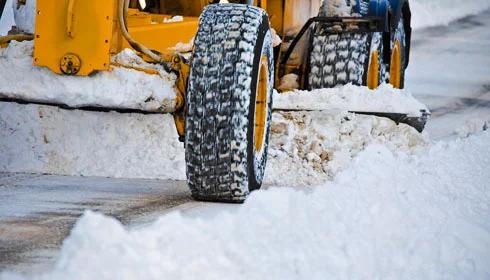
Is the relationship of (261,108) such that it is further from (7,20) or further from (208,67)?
(7,20)

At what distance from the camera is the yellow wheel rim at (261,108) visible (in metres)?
6.22

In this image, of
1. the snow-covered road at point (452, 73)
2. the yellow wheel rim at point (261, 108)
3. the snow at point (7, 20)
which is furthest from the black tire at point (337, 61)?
the snow at point (7, 20)

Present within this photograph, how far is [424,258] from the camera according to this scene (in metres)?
4.22

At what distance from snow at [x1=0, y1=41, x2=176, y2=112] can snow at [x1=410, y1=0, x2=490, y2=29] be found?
659 inches

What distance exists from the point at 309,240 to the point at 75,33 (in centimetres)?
219

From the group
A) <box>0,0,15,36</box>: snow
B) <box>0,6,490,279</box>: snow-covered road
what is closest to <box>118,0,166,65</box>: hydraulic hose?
<box>0,6,490,279</box>: snow-covered road

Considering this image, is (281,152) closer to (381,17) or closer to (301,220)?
(381,17)

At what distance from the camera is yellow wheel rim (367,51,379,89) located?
9.30 meters

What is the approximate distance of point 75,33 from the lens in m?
5.85

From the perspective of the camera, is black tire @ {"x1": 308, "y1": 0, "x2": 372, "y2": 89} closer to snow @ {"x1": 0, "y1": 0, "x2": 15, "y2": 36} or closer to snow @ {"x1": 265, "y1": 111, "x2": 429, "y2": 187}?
snow @ {"x1": 265, "y1": 111, "x2": 429, "y2": 187}

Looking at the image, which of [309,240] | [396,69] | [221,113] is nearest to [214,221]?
[309,240]

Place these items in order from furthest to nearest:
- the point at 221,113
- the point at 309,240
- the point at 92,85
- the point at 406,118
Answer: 1. the point at 406,118
2. the point at 92,85
3. the point at 221,113
4. the point at 309,240

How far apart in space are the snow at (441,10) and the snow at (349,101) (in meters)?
13.7

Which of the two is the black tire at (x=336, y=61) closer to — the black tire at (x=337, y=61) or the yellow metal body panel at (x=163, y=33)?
the black tire at (x=337, y=61)
